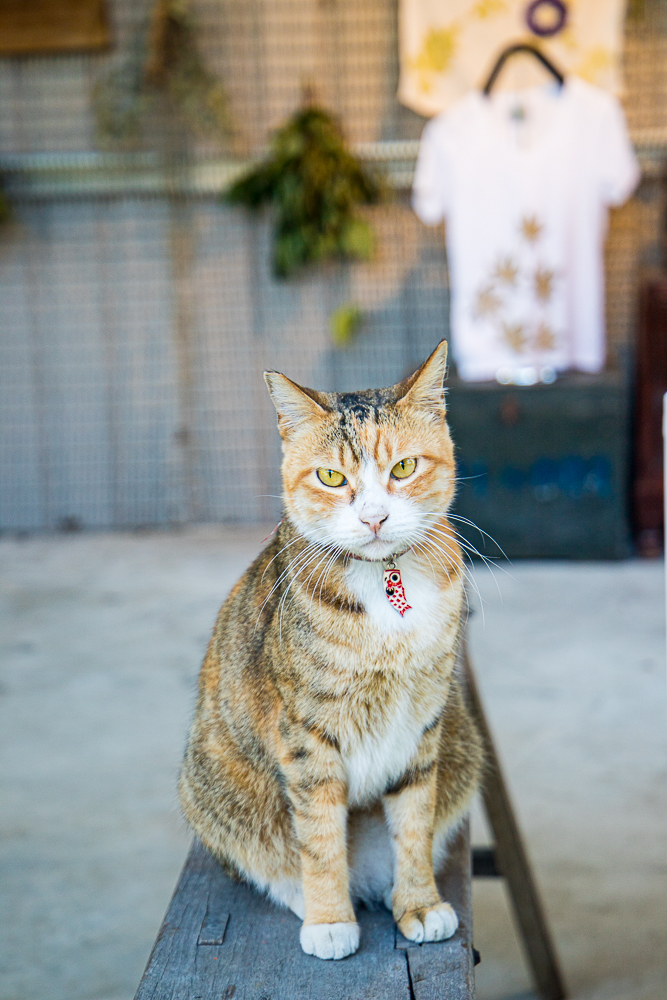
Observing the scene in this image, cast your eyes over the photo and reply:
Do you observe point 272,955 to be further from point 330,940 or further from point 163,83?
point 163,83

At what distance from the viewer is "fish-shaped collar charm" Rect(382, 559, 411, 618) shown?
1.01 metres

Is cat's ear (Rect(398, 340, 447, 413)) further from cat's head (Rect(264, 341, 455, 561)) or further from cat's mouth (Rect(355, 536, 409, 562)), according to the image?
cat's mouth (Rect(355, 536, 409, 562))

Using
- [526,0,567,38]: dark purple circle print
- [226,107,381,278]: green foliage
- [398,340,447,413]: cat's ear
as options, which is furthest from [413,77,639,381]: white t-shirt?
[398,340,447,413]: cat's ear

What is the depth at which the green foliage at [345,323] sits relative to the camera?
4.45 m

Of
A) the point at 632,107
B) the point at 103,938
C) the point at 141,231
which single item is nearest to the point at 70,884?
the point at 103,938

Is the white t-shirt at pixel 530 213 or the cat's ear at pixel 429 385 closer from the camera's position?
the cat's ear at pixel 429 385

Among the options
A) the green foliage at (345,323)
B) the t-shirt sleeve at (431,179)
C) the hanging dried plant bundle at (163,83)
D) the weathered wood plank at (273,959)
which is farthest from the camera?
the green foliage at (345,323)

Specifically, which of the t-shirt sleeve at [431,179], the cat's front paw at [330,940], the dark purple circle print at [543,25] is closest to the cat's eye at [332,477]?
the cat's front paw at [330,940]

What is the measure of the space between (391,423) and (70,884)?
1.45m

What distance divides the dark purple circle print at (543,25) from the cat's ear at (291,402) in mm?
3360

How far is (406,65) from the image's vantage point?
12.9ft

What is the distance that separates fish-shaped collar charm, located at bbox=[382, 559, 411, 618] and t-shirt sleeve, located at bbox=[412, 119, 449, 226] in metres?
3.17

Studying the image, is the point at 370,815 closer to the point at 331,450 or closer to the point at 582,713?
the point at 331,450

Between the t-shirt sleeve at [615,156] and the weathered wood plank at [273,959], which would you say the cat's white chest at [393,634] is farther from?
the t-shirt sleeve at [615,156]
